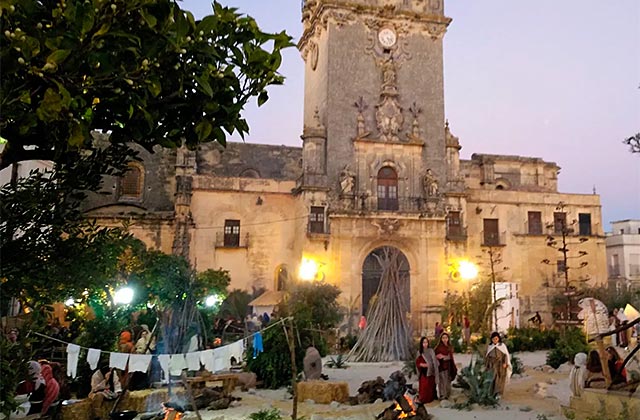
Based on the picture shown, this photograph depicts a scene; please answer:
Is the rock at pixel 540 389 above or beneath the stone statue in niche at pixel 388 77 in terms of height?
beneath

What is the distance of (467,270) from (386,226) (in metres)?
4.36

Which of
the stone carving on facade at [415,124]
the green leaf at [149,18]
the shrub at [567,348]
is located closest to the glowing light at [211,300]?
the shrub at [567,348]

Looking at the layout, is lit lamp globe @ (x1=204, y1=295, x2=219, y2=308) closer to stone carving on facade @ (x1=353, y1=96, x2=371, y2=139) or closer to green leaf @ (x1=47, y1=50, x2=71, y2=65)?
stone carving on facade @ (x1=353, y1=96, x2=371, y2=139)

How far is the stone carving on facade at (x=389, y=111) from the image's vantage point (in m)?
27.0

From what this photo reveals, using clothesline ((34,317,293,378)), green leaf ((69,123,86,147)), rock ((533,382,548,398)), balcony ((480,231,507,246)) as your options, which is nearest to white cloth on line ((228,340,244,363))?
clothesline ((34,317,293,378))

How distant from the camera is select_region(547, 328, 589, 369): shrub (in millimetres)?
14398

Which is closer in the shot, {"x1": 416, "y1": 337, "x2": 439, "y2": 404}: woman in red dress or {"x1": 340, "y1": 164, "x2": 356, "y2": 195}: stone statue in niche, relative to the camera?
{"x1": 416, "y1": 337, "x2": 439, "y2": 404}: woman in red dress

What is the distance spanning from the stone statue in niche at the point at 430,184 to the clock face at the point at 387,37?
6.82 meters

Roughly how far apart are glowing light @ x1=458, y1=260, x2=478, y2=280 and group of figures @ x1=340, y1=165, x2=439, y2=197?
11.5 ft

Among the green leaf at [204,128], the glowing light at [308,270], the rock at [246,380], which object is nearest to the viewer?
the green leaf at [204,128]

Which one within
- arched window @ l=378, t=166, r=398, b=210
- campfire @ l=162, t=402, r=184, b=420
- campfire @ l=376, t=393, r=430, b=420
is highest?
arched window @ l=378, t=166, r=398, b=210

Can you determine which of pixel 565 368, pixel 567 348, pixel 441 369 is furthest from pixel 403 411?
pixel 565 368

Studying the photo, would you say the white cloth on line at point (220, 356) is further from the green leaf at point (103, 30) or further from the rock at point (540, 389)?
the green leaf at point (103, 30)

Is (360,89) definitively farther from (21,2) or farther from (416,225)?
(21,2)
